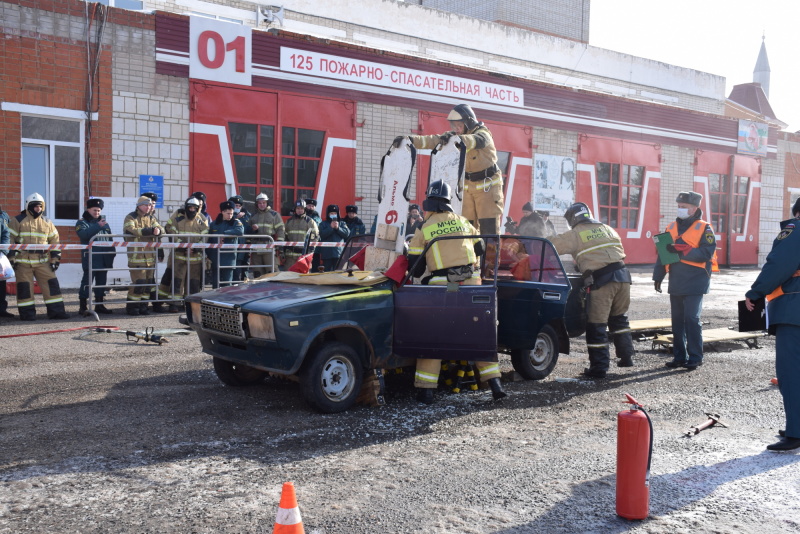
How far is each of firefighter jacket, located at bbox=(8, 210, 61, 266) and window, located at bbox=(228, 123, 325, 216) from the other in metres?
4.63

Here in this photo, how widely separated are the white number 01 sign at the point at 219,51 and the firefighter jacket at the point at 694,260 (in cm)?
974

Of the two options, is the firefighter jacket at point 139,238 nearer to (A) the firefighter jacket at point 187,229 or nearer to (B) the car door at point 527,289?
(A) the firefighter jacket at point 187,229

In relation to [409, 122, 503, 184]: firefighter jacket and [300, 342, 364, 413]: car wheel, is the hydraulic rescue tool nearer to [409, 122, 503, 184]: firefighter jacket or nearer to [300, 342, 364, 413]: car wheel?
[300, 342, 364, 413]: car wheel

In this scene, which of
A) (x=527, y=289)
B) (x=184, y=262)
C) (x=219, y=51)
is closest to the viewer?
(x=527, y=289)

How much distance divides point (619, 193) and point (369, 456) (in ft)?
61.7

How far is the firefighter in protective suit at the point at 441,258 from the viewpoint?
6.40 meters

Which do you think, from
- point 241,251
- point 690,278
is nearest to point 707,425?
point 690,278

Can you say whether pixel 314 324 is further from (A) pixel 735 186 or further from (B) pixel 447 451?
(A) pixel 735 186

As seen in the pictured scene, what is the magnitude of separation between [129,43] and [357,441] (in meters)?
11.1

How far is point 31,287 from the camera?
1070 centimetres

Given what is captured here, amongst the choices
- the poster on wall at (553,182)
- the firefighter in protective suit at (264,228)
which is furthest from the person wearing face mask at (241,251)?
the poster on wall at (553,182)

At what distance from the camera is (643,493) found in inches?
158

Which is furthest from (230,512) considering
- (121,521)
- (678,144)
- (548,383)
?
(678,144)

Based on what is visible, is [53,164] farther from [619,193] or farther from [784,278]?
[619,193]
